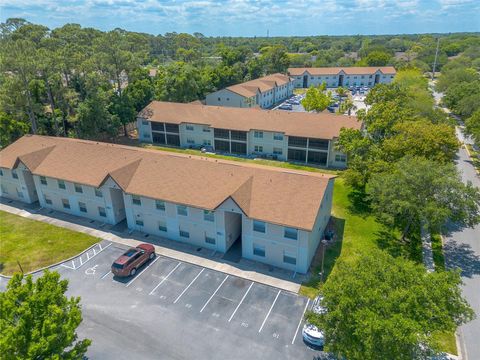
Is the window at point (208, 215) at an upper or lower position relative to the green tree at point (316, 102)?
lower

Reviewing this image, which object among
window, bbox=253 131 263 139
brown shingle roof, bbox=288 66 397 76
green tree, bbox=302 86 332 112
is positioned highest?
brown shingle roof, bbox=288 66 397 76

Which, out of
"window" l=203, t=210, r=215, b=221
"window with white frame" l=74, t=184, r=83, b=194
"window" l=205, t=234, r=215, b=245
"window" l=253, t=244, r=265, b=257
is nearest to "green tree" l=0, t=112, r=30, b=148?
"window with white frame" l=74, t=184, r=83, b=194

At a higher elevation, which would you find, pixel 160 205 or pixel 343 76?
pixel 343 76

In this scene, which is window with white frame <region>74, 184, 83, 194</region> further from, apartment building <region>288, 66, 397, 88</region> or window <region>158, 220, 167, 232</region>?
apartment building <region>288, 66, 397, 88</region>

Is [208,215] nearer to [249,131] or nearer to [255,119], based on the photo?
[249,131]

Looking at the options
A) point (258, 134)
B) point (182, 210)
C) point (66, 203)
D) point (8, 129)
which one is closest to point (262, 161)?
point (258, 134)

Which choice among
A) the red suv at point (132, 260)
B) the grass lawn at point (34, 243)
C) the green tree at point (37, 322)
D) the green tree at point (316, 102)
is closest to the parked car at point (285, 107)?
the green tree at point (316, 102)

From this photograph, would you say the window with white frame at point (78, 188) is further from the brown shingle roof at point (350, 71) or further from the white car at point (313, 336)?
the brown shingle roof at point (350, 71)
